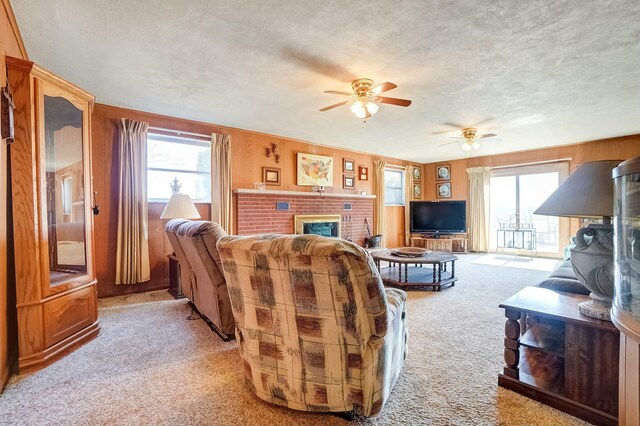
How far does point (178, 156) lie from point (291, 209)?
Result: 199 centimetres

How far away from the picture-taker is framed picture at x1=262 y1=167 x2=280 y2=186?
5031 mm

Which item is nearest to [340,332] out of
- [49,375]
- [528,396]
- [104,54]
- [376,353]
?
[376,353]

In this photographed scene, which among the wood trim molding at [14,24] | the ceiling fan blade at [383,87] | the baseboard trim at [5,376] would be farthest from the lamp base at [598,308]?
the wood trim molding at [14,24]

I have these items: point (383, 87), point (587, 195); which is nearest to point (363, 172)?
point (383, 87)

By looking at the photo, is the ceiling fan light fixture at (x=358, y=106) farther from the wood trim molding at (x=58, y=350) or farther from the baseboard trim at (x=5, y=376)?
the baseboard trim at (x=5, y=376)

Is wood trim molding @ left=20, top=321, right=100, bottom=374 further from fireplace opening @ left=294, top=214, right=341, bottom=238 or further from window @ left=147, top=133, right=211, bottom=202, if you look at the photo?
fireplace opening @ left=294, top=214, right=341, bottom=238

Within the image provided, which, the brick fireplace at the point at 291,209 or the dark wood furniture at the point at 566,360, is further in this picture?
the brick fireplace at the point at 291,209

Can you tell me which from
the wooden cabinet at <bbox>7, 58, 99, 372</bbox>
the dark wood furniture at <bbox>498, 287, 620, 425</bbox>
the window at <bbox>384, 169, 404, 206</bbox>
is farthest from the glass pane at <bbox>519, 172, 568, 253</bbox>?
the wooden cabinet at <bbox>7, 58, 99, 372</bbox>

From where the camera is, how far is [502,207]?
699 cm

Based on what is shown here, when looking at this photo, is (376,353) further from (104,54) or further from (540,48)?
(104,54)

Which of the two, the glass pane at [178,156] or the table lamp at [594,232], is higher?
the glass pane at [178,156]

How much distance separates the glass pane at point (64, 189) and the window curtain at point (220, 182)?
1.96 m

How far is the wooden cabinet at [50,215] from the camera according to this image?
1.95 metres

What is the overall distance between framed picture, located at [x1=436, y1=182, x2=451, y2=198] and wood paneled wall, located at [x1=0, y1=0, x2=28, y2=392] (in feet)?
26.0
